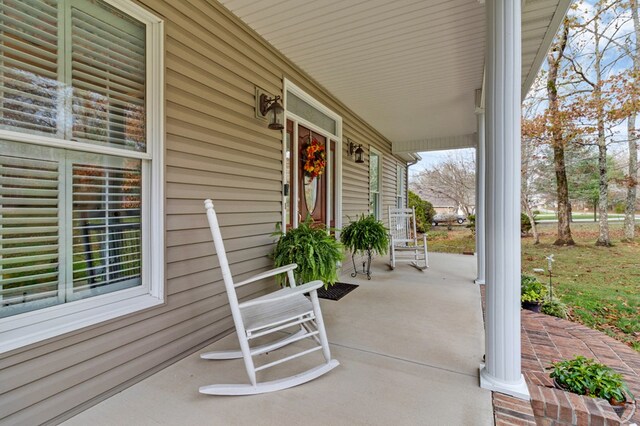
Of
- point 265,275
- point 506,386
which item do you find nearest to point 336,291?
point 265,275

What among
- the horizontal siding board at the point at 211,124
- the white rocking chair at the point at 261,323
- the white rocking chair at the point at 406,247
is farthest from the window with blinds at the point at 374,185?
the white rocking chair at the point at 261,323

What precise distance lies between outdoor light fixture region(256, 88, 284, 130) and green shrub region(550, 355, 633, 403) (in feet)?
9.22

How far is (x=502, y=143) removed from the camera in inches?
62.7

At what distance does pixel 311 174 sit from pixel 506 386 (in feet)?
9.65

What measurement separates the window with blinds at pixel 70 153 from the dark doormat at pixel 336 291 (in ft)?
6.65

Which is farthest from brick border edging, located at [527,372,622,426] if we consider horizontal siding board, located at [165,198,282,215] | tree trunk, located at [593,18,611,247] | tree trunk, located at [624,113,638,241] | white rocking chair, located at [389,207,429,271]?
tree trunk, located at [593,18,611,247]

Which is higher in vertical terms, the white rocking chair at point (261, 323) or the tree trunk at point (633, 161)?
the tree trunk at point (633, 161)

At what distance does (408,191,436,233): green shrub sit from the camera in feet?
37.1

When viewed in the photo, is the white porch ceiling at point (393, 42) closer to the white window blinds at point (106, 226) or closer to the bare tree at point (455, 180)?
the white window blinds at point (106, 226)

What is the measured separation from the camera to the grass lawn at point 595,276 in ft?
14.5

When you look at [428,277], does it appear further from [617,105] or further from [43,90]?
[617,105]

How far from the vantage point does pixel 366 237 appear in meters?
4.09

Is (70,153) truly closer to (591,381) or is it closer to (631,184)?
(591,381)

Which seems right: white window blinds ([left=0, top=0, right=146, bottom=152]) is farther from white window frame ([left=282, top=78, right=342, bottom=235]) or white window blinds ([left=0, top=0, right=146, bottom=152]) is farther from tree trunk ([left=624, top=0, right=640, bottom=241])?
tree trunk ([left=624, top=0, right=640, bottom=241])
